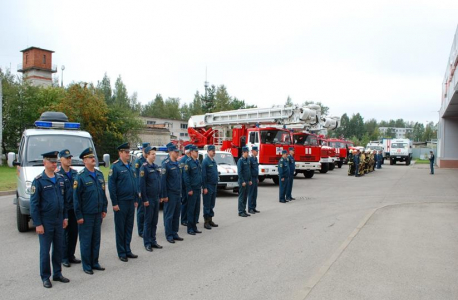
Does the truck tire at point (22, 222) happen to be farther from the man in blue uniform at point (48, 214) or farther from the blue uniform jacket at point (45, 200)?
the blue uniform jacket at point (45, 200)

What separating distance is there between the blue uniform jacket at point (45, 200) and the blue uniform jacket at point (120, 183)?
1.01m

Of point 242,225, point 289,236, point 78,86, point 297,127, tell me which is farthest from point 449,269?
point 78,86

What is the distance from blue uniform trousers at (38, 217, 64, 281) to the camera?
17.6 ft

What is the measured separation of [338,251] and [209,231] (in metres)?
3.07

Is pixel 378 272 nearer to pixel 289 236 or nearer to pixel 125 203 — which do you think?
pixel 289 236

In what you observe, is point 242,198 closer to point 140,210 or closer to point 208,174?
point 208,174

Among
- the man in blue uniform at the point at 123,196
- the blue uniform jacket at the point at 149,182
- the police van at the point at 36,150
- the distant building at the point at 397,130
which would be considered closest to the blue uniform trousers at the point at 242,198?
the police van at the point at 36,150

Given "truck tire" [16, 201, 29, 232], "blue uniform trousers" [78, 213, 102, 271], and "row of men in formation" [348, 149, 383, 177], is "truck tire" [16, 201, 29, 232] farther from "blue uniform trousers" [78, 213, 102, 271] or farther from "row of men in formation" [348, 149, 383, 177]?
"row of men in formation" [348, 149, 383, 177]

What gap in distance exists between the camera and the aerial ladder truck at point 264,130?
1830cm

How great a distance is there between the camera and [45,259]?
17.6ft

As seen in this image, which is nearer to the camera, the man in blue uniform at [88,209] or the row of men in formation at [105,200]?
the row of men in formation at [105,200]

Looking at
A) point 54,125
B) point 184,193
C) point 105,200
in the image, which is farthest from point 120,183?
point 54,125

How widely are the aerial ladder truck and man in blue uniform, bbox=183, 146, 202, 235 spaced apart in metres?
9.24

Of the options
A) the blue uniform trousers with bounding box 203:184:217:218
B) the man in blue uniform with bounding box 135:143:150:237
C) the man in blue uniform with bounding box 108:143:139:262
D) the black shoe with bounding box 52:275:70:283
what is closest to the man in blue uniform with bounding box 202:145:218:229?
the blue uniform trousers with bounding box 203:184:217:218
